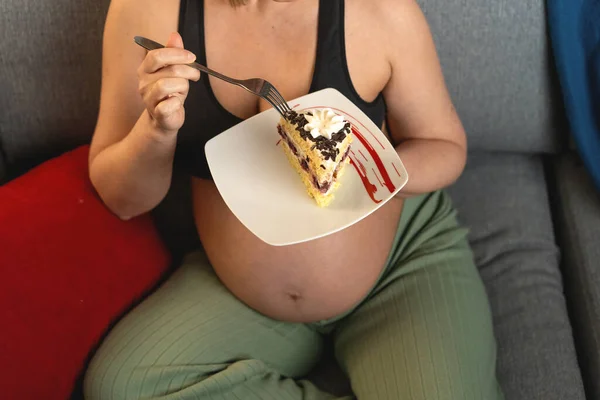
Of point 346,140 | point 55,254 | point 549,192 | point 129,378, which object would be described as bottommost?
point 129,378

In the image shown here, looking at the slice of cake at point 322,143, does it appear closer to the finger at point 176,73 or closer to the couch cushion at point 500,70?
the finger at point 176,73

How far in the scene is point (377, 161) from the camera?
0.84m

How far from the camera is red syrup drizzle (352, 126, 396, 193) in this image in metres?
0.79

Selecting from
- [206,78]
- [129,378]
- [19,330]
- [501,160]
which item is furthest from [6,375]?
[501,160]

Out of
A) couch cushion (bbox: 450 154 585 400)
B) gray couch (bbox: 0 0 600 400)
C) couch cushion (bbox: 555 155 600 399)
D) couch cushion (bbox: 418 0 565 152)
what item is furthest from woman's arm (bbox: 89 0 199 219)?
couch cushion (bbox: 555 155 600 399)

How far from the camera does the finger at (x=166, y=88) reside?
75cm

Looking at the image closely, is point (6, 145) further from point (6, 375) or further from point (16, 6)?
point (6, 375)

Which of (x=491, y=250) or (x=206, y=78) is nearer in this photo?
(x=206, y=78)

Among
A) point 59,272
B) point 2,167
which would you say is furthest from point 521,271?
point 2,167

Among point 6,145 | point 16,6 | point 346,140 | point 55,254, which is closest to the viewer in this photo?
point 346,140

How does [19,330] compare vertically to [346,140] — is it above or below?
below

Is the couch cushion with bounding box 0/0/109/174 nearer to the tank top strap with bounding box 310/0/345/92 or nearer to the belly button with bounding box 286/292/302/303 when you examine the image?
the tank top strap with bounding box 310/0/345/92

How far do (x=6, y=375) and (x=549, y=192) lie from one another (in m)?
1.09

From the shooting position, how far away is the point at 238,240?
0.97 meters
